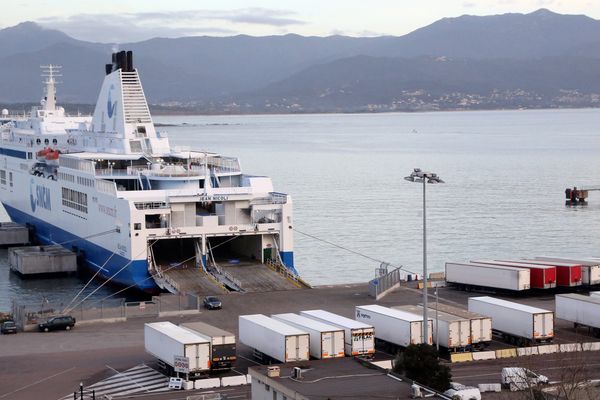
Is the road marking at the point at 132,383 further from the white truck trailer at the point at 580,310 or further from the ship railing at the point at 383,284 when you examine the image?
the white truck trailer at the point at 580,310

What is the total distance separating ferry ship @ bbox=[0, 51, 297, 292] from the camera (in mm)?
41781

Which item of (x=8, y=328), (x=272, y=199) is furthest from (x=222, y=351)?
(x=272, y=199)

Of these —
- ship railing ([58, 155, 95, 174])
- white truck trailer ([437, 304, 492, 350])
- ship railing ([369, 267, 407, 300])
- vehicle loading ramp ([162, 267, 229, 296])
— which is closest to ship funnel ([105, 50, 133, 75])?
ship railing ([58, 155, 95, 174])

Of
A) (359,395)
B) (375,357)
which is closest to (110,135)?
(375,357)

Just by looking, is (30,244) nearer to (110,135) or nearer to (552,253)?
(110,135)

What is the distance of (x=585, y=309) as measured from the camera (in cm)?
3186

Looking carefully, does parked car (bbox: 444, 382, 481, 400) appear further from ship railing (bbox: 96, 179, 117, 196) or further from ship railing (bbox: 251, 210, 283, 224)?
ship railing (bbox: 96, 179, 117, 196)

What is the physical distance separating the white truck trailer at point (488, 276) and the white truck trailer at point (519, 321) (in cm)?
530

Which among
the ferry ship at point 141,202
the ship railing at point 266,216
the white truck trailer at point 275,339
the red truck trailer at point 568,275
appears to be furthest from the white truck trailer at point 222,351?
the ship railing at point 266,216

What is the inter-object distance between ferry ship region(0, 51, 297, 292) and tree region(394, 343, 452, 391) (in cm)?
1602

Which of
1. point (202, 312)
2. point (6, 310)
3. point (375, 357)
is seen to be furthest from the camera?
point (6, 310)

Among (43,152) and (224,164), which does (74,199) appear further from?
(43,152)

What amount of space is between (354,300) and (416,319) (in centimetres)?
814

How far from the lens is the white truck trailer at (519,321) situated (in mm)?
30234
